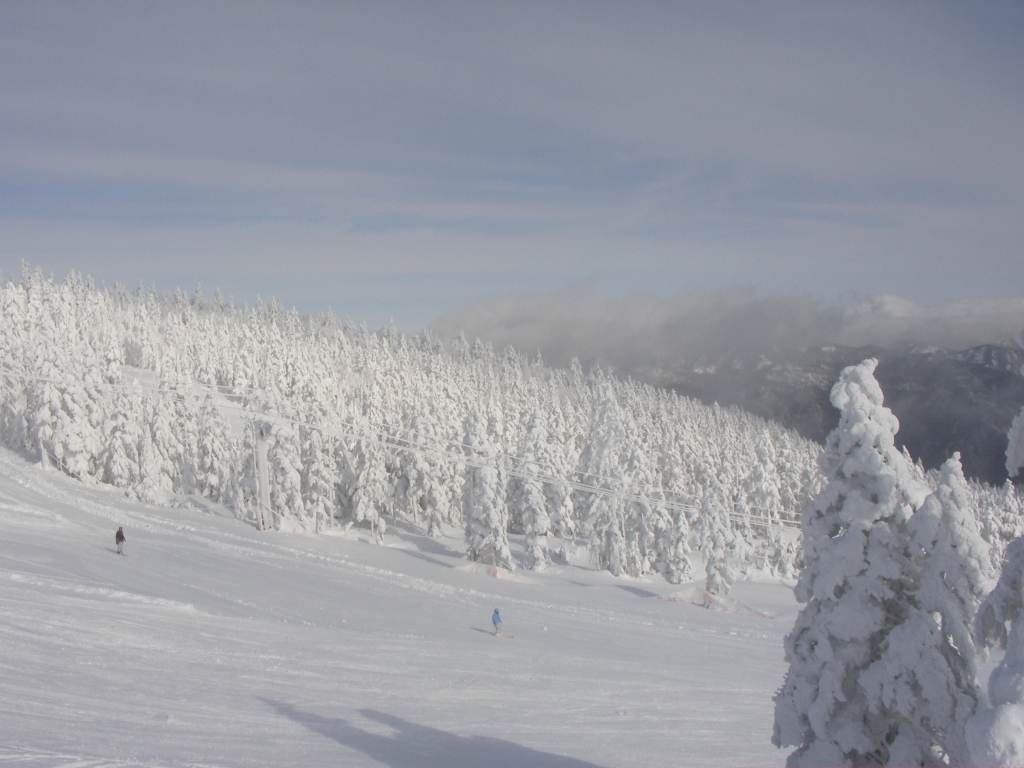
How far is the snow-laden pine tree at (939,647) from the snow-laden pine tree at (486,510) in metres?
39.1

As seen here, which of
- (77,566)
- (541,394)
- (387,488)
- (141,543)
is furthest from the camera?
(541,394)

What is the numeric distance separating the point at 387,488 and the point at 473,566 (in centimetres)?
1835

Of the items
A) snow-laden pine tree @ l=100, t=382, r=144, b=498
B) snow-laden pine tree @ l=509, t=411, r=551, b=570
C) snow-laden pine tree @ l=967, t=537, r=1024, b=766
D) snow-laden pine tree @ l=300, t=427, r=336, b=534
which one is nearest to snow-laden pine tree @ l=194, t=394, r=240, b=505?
snow-laden pine tree @ l=100, t=382, r=144, b=498

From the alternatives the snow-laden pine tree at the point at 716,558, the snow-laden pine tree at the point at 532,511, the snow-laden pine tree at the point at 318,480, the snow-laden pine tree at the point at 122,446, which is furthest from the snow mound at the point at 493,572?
the snow-laden pine tree at the point at 122,446

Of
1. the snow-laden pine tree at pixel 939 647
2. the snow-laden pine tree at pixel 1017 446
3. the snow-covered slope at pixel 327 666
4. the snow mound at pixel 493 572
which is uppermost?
the snow-laden pine tree at pixel 1017 446

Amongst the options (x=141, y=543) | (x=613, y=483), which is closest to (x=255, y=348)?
(x=613, y=483)

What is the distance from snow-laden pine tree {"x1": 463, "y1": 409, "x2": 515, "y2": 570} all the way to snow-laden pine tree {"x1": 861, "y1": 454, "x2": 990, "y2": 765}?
39134 millimetres

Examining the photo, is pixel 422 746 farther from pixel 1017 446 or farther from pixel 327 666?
pixel 1017 446

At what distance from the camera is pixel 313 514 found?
56.6 meters

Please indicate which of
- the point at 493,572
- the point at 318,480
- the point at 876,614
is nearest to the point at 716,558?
the point at 493,572

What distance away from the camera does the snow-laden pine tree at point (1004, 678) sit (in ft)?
22.0

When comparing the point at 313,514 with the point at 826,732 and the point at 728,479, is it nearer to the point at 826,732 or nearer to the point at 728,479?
the point at 826,732

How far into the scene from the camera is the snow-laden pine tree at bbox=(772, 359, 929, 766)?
11539 mm

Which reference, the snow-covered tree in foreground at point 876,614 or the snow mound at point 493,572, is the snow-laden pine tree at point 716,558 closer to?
the snow mound at point 493,572
